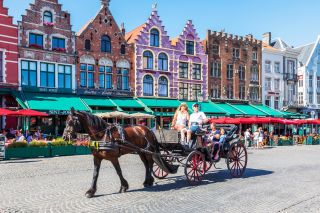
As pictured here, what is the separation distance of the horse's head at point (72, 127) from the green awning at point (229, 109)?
2788 centimetres

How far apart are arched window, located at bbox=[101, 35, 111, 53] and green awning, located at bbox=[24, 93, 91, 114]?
5817 mm

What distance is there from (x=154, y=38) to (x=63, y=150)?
732 inches

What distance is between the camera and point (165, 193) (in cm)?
805

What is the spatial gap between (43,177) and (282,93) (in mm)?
39360

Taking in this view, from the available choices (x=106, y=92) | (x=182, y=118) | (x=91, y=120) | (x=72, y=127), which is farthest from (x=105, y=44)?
(x=72, y=127)

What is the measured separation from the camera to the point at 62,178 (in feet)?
34.2

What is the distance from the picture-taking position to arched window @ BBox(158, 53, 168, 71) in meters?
33.8

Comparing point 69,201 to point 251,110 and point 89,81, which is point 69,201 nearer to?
point 89,81

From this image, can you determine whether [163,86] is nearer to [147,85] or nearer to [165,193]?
[147,85]

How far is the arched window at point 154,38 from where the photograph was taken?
33525mm

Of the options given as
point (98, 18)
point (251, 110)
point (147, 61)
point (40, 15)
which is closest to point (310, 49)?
point (251, 110)

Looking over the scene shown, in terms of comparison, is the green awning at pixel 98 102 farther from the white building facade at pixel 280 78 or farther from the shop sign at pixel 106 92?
the white building facade at pixel 280 78

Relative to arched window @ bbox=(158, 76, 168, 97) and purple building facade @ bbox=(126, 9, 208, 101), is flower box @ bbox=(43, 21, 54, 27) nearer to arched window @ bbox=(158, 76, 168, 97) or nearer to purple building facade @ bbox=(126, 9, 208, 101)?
purple building facade @ bbox=(126, 9, 208, 101)

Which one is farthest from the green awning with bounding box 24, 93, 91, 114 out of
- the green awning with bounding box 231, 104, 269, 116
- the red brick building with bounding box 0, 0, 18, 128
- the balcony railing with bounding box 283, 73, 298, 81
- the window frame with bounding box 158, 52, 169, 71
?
the balcony railing with bounding box 283, 73, 298, 81
